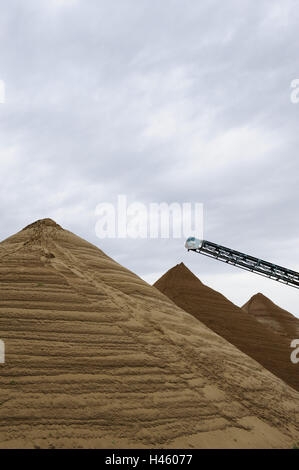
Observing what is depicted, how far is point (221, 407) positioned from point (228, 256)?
11.4m

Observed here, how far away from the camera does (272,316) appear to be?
27000 millimetres

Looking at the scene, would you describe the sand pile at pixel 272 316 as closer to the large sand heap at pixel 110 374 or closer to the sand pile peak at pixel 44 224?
the large sand heap at pixel 110 374

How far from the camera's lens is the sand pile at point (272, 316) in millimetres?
25328

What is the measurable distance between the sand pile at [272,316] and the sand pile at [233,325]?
9.21 meters

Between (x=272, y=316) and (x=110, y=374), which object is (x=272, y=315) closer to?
(x=272, y=316)

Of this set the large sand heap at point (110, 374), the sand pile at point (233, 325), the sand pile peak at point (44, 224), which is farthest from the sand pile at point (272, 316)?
the sand pile peak at point (44, 224)

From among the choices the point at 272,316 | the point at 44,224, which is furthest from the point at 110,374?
the point at 272,316

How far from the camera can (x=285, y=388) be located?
939cm

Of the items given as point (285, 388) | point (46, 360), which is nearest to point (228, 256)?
point (285, 388)

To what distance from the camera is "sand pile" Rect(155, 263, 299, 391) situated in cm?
1488

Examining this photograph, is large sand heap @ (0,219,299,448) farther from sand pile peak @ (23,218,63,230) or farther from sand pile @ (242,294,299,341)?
sand pile @ (242,294,299,341)

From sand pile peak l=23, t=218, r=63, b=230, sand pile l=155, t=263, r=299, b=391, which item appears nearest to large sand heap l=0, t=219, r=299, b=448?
sand pile peak l=23, t=218, r=63, b=230

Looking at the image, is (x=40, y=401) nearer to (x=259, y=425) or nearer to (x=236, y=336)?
(x=259, y=425)

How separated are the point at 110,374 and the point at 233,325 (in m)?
10.9
